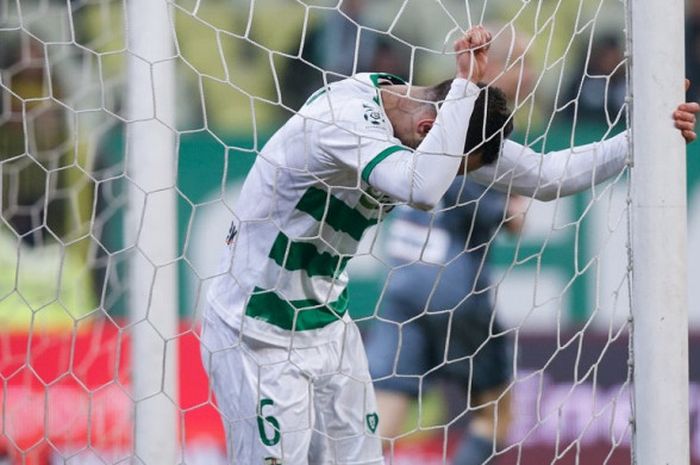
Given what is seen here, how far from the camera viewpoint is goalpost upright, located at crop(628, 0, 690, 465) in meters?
2.07

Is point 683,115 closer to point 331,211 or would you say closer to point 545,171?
point 545,171

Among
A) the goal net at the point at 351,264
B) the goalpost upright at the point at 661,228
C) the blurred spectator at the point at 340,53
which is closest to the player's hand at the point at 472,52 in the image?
the goalpost upright at the point at 661,228

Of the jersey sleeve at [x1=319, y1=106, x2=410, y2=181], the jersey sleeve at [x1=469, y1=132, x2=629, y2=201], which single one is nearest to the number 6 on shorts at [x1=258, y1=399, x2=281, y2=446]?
the jersey sleeve at [x1=319, y1=106, x2=410, y2=181]

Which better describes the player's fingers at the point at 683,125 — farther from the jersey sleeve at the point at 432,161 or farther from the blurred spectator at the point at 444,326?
the blurred spectator at the point at 444,326

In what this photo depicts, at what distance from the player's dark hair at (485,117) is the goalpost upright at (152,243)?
59cm

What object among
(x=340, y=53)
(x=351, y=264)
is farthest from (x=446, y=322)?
(x=340, y=53)

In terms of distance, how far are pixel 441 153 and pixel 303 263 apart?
0.39 metres

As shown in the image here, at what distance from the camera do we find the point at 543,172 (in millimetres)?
2584

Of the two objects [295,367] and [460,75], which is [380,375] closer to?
[295,367]

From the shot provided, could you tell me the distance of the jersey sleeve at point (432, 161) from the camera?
222 cm

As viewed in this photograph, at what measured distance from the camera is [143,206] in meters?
2.87

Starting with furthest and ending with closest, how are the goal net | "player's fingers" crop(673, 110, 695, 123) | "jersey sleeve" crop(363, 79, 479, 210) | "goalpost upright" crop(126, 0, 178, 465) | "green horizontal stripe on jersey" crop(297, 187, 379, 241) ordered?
1. the goal net
2. "goalpost upright" crop(126, 0, 178, 465)
3. "green horizontal stripe on jersey" crop(297, 187, 379, 241)
4. "jersey sleeve" crop(363, 79, 479, 210)
5. "player's fingers" crop(673, 110, 695, 123)

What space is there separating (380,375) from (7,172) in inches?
46.8

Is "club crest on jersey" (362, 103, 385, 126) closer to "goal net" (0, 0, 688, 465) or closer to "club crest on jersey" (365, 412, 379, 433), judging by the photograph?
"club crest on jersey" (365, 412, 379, 433)
